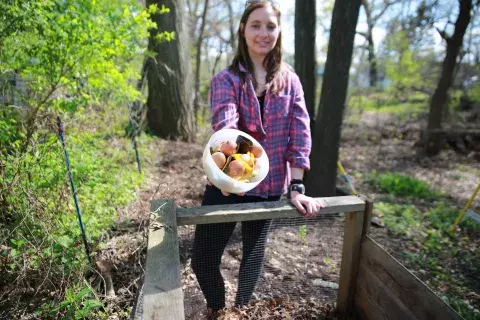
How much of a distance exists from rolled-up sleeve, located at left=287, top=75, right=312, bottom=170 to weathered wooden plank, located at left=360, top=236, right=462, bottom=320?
0.73 meters

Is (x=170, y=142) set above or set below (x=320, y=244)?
above

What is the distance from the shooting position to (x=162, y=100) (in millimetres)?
7027

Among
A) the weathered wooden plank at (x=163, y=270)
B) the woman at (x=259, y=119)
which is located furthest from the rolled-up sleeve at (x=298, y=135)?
the weathered wooden plank at (x=163, y=270)

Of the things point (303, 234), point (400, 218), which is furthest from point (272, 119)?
point (400, 218)

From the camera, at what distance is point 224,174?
1.43m

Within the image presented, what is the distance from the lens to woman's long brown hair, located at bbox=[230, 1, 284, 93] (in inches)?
69.6

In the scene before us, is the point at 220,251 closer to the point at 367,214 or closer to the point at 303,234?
the point at 367,214

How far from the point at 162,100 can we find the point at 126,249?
471 centimetres

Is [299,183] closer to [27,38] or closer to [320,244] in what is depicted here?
[320,244]

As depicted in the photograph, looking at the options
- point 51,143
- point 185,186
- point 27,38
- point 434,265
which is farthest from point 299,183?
point 185,186

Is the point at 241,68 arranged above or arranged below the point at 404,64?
below

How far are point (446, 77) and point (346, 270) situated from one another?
8.04 meters

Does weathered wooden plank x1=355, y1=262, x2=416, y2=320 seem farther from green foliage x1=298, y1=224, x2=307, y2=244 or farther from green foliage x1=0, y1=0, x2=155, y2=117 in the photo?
green foliage x1=0, y1=0, x2=155, y2=117

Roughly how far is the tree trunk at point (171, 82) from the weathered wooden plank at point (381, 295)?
5636 millimetres
